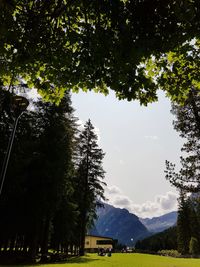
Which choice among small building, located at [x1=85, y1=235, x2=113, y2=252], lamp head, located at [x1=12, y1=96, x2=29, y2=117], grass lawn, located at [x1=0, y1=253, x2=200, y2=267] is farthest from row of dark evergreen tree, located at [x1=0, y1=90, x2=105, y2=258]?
small building, located at [x1=85, y1=235, x2=113, y2=252]

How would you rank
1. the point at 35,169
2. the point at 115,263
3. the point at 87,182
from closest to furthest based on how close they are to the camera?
the point at 35,169 → the point at 115,263 → the point at 87,182

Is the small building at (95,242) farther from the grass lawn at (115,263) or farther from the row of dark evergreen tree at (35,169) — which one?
the row of dark evergreen tree at (35,169)

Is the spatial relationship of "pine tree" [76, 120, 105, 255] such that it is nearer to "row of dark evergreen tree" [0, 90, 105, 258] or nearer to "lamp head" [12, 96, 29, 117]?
"row of dark evergreen tree" [0, 90, 105, 258]

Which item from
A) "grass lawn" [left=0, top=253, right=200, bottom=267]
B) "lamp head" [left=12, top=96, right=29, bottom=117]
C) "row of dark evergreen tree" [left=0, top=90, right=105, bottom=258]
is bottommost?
"grass lawn" [left=0, top=253, right=200, bottom=267]

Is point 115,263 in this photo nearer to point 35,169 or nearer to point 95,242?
point 35,169

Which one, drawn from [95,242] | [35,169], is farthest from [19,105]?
[95,242]

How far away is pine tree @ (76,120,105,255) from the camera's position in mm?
→ 40188

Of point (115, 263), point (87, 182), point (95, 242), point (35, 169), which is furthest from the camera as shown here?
point (95, 242)

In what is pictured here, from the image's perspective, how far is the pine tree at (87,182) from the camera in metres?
40.2

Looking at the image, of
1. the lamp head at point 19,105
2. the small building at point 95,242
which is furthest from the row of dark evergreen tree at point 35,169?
the small building at point 95,242

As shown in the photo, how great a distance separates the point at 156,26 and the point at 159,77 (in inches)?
67.9

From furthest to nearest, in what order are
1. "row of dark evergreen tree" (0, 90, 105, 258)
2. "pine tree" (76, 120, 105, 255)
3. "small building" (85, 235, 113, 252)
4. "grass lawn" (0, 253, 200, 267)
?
1. "small building" (85, 235, 113, 252)
2. "pine tree" (76, 120, 105, 255)
3. "grass lawn" (0, 253, 200, 267)
4. "row of dark evergreen tree" (0, 90, 105, 258)

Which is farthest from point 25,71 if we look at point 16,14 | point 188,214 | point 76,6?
point 188,214

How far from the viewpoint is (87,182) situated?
41.2 metres
